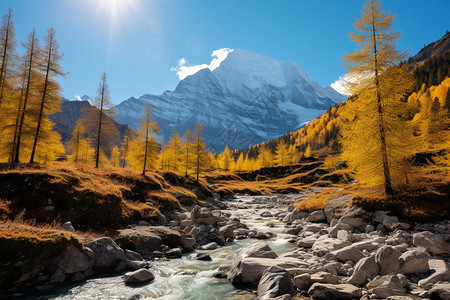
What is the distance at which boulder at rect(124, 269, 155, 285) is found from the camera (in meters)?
9.16

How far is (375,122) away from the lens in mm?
16094

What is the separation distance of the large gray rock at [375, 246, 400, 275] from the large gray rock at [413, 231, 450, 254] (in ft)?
8.09

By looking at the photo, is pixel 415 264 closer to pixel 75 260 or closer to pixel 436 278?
pixel 436 278

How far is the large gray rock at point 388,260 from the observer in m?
8.49

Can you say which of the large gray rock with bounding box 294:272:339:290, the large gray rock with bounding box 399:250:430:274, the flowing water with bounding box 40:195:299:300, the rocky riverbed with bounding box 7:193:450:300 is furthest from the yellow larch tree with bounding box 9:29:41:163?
the large gray rock with bounding box 399:250:430:274

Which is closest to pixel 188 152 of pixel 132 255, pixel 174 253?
pixel 174 253

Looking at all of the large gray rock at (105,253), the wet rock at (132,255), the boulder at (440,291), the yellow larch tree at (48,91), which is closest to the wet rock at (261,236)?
the wet rock at (132,255)

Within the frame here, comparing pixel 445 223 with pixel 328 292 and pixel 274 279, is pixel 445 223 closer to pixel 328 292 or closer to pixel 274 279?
pixel 328 292

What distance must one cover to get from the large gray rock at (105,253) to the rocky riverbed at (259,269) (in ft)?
0.14

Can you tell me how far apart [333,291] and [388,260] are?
10.3ft

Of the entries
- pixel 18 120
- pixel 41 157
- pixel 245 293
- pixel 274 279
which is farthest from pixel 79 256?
pixel 41 157

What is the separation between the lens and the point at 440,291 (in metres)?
6.75

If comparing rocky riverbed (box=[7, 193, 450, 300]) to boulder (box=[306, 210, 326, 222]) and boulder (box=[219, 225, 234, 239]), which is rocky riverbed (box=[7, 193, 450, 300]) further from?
boulder (box=[306, 210, 326, 222])

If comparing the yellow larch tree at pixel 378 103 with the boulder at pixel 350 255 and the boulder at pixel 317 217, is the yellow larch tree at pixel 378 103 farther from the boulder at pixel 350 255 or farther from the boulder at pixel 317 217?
the boulder at pixel 350 255
